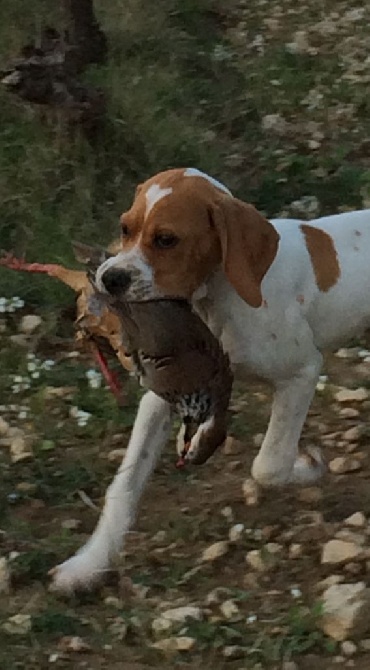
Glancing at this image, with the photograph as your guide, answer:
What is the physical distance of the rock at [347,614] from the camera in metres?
2.91

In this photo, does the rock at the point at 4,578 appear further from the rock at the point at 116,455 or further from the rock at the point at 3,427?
the rock at the point at 3,427

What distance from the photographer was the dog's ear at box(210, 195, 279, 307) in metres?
3.06

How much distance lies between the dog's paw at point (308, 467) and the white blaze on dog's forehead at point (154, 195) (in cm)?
90

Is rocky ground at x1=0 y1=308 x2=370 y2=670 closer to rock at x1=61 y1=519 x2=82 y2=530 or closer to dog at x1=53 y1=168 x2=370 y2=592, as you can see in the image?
rock at x1=61 y1=519 x2=82 y2=530

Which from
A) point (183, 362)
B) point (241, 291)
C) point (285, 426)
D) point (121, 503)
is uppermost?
point (241, 291)

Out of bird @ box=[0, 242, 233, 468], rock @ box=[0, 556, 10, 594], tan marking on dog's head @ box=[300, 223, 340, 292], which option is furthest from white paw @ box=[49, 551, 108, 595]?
tan marking on dog's head @ box=[300, 223, 340, 292]

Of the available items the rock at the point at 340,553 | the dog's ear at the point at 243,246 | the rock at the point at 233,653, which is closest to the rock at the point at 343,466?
the rock at the point at 340,553

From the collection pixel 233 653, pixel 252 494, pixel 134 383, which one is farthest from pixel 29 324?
pixel 233 653

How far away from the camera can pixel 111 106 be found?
5.34 meters

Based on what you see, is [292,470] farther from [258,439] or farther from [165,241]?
[165,241]

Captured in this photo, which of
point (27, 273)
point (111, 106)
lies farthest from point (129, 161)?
point (27, 273)

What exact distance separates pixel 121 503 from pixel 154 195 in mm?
778

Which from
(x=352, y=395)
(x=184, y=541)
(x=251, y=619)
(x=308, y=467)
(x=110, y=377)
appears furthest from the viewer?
(x=352, y=395)

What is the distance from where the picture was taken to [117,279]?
2988 millimetres
